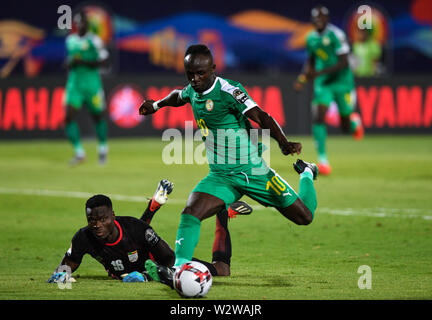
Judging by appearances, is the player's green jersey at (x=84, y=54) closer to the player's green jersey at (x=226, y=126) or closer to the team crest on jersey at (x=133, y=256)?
the player's green jersey at (x=226, y=126)

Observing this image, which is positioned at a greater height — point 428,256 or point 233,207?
point 233,207

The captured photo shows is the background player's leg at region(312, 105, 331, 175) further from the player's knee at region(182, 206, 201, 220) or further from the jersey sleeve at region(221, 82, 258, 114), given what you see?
the player's knee at region(182, 206, 201, 220)

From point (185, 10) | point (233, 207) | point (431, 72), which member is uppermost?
point (185, 10)

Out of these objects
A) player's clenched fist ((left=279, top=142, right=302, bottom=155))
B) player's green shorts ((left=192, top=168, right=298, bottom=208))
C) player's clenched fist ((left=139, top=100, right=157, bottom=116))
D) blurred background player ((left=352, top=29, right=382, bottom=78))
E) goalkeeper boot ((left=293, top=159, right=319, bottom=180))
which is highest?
blurred background player ((left=352, top=29, right=382, bottom=78))

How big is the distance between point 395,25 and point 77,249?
21.5 metres

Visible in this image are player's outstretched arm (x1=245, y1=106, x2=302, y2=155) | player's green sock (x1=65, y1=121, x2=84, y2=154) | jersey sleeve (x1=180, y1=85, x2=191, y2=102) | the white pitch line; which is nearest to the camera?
player's outstretched arm (x1=245, y1=106, x2=302, y2=155)

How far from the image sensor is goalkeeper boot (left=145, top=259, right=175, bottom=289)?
6508 mm

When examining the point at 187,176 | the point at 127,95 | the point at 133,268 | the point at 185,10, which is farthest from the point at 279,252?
the point at 185,10

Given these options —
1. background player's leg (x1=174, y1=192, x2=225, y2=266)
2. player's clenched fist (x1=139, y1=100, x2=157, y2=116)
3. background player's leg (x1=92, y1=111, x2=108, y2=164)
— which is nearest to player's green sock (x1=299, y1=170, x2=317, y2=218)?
background player's leg (x1=174, y1=192, x2=225, y2=266)

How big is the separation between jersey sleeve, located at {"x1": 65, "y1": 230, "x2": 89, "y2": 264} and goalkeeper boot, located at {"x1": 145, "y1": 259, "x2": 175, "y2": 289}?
795mm

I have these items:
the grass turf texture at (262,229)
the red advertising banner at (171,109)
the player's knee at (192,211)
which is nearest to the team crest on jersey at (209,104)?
the player's knee at (192,211)

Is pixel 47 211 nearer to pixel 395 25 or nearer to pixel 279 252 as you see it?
pixel 279 252

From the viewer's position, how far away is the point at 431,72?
2698 centimetres
